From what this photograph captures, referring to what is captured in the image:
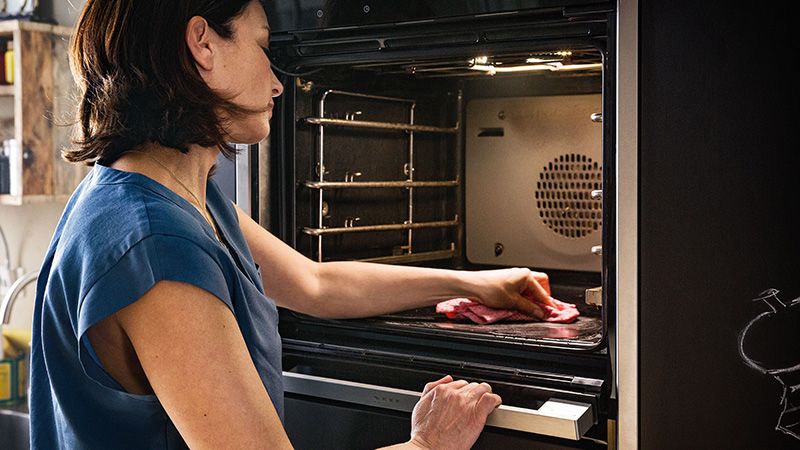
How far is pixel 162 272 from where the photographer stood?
989 mm

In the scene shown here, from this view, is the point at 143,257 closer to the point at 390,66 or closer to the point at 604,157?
the point at 604,157

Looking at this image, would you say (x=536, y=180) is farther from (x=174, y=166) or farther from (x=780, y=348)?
(x=174, y=166)

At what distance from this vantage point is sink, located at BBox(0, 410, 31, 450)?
242 centimetres

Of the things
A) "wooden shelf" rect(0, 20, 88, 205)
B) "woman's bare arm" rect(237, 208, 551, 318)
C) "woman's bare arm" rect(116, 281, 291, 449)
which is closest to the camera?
"woman's bare arm" rect(116, 281, 291, 449)

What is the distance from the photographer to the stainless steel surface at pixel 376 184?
1615 millimetres

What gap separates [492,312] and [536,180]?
35 cm

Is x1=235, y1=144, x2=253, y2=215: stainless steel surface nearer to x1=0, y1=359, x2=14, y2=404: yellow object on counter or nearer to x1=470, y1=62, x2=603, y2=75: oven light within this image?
x1=470, y1=62, x2=603, y2=75: oven light

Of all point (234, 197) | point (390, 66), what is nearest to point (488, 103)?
point (390, 66)

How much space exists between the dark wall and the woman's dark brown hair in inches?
22.1

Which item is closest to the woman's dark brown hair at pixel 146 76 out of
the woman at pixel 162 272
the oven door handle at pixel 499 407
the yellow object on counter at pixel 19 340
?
the woman at pixel 162 272

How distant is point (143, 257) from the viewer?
99 cm

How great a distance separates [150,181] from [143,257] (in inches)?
5.2

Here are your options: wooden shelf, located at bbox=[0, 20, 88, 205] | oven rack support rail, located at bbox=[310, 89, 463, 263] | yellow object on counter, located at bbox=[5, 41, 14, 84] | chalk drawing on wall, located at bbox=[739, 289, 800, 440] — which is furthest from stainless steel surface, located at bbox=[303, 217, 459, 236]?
yellow object on counter, located at bbox=[5, 41, 14, 84]

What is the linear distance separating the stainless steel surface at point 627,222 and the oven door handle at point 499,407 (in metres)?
0.06
